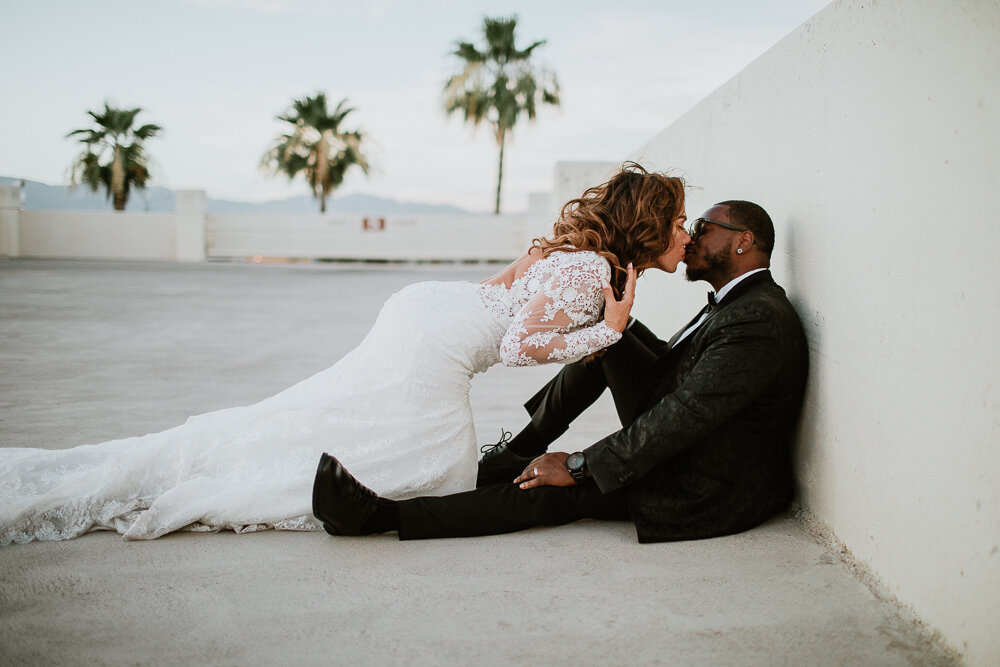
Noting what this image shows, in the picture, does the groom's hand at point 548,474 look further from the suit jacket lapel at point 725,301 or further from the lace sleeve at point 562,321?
the suit jacket lapel at point 725,301

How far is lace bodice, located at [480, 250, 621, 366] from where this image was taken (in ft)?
8.50

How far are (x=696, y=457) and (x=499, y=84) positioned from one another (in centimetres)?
2806

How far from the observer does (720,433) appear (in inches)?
100

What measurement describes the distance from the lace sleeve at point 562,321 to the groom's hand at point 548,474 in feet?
1.19

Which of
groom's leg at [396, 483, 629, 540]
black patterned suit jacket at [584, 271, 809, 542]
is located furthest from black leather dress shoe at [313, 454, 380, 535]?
black patterned suit jacket at [584, 271, 809, 542]

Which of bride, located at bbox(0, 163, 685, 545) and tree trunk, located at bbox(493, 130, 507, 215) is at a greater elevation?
tree trunk, located at bbox(493, 130, 507, 215)

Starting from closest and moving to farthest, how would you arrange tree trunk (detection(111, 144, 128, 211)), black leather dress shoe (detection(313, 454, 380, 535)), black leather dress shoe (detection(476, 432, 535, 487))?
1. black leather dress shoe (detection(313, 454, 380, 535))
2. black leather dress shoe (detection(476, 432, 535, 487))
3. tree trunk (detection(111, 144, 128, 211))

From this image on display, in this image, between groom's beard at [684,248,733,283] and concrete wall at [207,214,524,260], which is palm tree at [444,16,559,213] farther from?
groom's beard at [684,248,733,283]

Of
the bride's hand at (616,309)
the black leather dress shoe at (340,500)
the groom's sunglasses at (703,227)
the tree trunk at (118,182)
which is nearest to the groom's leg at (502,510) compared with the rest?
the black leather dress shoe at (340,500)

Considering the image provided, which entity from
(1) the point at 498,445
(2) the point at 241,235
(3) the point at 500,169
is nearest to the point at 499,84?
(3) the point at 500,169

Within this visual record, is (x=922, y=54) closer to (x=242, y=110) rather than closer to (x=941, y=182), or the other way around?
(x=941, y=182)

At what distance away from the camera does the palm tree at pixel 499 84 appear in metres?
28.6

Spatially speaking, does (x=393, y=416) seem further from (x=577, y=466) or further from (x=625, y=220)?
(x=625, y=220)

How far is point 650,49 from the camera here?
44.3 feet
